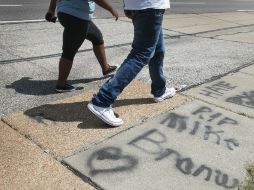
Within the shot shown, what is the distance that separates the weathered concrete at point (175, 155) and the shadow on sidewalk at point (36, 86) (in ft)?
4.73

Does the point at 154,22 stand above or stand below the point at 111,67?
above

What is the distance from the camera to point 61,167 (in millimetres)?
3084

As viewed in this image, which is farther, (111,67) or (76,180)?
(111,67)

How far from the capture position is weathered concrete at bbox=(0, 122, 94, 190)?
2.87 meters

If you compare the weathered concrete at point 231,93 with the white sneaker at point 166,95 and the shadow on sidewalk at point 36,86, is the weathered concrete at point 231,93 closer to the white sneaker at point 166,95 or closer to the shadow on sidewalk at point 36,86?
the white sneaker at point 166,95

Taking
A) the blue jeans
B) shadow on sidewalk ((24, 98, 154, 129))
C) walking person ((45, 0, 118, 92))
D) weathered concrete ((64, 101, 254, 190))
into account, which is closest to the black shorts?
walking person ((45, 0, 118, 92))

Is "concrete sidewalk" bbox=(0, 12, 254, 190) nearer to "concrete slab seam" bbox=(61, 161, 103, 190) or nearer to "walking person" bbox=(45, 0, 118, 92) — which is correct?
"concrete slab seam" bbox=(61, 161, 103, 190)

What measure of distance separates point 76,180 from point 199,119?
1550mm

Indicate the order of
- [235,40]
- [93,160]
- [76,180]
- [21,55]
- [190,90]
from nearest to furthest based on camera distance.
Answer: [76,180], [93,160], [190,90], [21,55], [235,40]

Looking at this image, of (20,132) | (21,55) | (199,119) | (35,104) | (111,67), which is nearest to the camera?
(20,132)

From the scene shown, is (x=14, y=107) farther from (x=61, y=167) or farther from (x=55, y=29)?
(x=55, y=29)

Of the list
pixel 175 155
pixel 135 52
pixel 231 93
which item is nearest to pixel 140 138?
pixel 175 155

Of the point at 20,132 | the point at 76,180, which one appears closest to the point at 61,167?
the point at 76,180

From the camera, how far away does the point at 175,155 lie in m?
3.33
